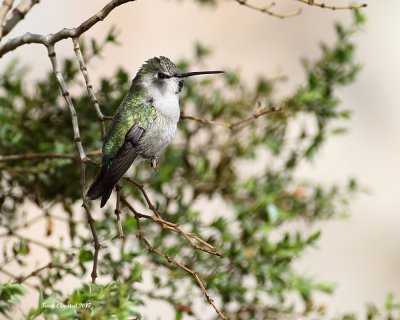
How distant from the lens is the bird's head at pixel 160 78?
2.81 m

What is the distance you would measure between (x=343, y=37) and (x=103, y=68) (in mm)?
4080

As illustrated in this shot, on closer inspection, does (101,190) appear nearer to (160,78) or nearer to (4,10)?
(160,78)

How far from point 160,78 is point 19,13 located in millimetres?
531

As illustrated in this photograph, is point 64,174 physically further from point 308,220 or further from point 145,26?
point 145,26

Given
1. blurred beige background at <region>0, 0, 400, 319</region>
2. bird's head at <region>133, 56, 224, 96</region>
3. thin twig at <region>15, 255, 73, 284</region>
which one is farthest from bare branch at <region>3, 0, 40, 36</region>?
blurred beige background at <region>0, 0, 400, 319</region>

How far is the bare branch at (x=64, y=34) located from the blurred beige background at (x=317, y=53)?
444 centimetres

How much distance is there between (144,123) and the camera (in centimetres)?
272

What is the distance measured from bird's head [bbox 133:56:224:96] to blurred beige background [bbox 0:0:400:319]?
4239 mm

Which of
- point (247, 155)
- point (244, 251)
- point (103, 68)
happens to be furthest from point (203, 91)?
point (103, 68)

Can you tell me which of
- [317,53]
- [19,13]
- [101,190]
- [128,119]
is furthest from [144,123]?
[317,53]

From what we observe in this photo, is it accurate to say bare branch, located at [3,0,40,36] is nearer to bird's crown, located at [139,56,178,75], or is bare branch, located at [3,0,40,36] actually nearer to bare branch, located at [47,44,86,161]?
bare branch, located at [47,44,86,161]

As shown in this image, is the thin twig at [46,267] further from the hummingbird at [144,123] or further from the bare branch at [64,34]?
the bare branch at [64,34]

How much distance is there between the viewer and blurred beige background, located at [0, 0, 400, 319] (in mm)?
7098

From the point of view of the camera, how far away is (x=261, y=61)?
7.89 m
